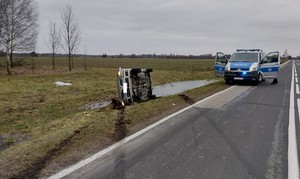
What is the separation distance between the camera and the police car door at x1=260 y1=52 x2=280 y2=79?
789 inches

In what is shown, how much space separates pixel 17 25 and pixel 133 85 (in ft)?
77.4

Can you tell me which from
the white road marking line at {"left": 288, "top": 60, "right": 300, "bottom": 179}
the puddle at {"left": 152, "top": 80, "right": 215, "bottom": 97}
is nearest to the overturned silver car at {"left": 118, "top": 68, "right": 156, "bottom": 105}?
the puddle at {"left": 152, "top": 80, "right": 215, "bottom": 97}

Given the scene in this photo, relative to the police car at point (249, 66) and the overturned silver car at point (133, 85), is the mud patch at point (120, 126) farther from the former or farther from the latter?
the police car at point (249, 66)

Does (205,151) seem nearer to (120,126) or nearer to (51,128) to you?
(120,126)

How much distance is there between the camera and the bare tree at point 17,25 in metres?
30.6

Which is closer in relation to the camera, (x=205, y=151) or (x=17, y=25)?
(x=205, y=151)

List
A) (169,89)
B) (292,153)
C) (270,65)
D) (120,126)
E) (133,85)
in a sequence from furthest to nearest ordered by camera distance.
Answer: (169,89) < (270,65) < (133,85) < (120,126) < (292,153)

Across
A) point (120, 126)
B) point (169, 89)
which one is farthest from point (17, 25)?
point (120, 126)

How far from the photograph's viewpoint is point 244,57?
20406 millimetres

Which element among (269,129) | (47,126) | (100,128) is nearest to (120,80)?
(47,126)

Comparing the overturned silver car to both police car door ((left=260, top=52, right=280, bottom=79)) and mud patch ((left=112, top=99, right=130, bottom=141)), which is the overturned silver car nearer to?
mud patch ((left=112, top=99, right=130, bottom=141))

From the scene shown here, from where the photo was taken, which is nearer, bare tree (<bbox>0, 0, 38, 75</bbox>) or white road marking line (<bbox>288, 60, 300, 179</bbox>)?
white road marking line (<bbox>288, 60, 300, 179</bbox>)

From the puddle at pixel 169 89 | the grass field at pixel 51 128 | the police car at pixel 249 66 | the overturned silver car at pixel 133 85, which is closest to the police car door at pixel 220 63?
the police car at pixel 249 66

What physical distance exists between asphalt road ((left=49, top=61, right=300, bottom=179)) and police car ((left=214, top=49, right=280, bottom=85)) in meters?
10.2
